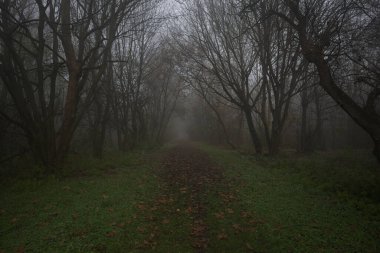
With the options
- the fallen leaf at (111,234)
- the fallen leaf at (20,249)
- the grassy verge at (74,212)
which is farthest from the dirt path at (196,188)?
the fallen leaf at (20,249)

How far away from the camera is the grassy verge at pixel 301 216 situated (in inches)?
198

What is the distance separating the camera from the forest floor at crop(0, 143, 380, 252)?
16.7 ft

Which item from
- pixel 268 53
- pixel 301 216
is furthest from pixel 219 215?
pixel 268 53

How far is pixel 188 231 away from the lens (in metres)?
5.64

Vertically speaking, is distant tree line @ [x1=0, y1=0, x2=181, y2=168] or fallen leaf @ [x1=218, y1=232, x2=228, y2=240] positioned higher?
distant tree line @ [x1=0, y1=0, x2=181, y2=168]

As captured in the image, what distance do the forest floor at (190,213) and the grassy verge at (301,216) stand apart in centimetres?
2

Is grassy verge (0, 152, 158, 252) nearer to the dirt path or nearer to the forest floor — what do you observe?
the forest floor

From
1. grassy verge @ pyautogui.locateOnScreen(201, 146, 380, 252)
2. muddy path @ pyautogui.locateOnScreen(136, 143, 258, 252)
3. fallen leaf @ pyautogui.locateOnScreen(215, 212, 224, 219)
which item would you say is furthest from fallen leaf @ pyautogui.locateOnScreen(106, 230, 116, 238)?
fallen leaf @ pyautogui.locateOnScreen(215, 212, 224, 219)

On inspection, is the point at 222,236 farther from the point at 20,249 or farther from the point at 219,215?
the point at 20,249

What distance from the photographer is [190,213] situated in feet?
21.8

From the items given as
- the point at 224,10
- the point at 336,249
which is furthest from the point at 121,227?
the point at 224,10

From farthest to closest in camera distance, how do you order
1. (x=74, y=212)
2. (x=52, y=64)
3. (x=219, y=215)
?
(x=52, y=64) < (x=74, y=212) < (x=219, y=215)

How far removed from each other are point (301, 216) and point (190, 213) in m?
2.38

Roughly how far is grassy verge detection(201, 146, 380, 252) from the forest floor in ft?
0.06
